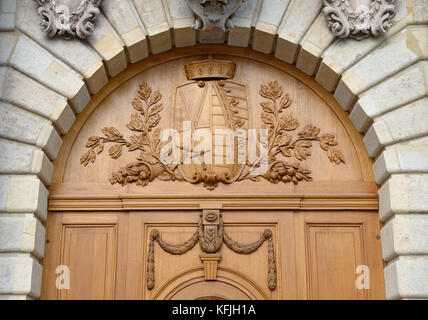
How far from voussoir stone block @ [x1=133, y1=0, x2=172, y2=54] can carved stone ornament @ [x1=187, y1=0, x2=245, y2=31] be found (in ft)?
1.11

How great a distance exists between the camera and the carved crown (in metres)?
7.39

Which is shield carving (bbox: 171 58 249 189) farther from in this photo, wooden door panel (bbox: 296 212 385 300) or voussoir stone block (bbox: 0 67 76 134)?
voussoir stone block (bbox: 0 67 76 134)

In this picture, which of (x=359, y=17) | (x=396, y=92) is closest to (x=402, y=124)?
(x=396, y=92)

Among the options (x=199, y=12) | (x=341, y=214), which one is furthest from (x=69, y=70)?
(x=341, y=214)

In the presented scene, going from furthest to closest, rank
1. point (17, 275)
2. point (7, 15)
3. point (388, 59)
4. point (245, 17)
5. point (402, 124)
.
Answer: point (245, 17) < point (7, 15) < point (388, 59) < point (402, 124) < point (17, 275)

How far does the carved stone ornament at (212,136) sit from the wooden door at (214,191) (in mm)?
12

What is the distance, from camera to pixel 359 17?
271 inches

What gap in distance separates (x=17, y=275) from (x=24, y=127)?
59.2 inches

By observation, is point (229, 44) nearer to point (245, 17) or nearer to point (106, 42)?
point (245, 17)

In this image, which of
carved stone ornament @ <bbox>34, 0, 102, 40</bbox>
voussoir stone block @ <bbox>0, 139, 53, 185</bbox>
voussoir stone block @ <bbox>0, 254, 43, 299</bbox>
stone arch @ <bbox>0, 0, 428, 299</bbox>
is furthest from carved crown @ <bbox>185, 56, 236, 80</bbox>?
voussoir stone block @ <bbox>0, 254, 43, 299</bbox>

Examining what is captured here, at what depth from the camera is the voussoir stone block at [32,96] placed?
21.9 ft

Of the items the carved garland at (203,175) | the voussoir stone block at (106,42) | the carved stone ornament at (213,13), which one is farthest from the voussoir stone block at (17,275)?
the carved stone ornament at (213,13)

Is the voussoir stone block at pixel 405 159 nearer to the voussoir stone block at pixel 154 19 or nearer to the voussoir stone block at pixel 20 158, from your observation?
the voussoir stone block at pixel 154 19

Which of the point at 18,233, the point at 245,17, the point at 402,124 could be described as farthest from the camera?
the point at 245,17
